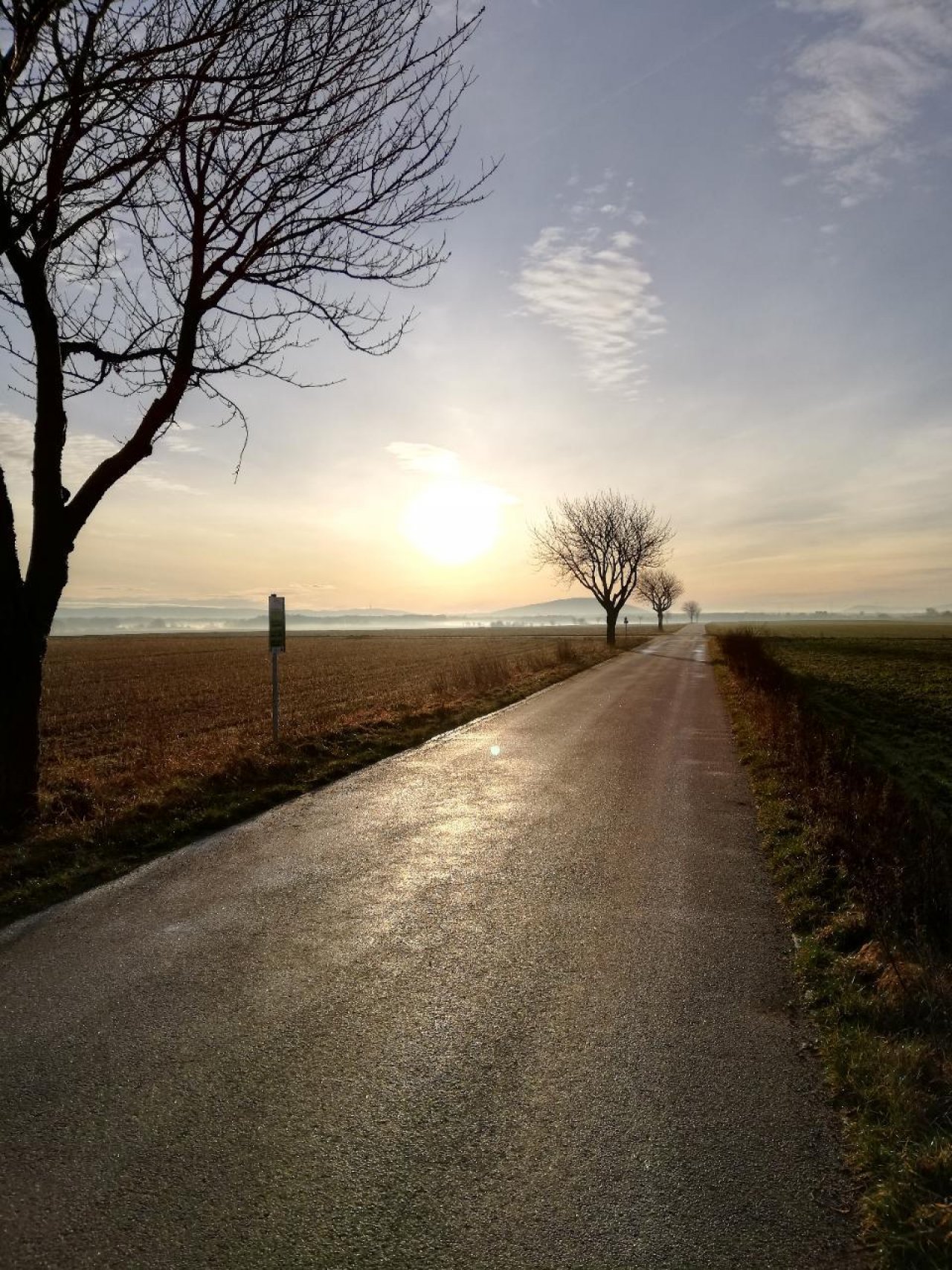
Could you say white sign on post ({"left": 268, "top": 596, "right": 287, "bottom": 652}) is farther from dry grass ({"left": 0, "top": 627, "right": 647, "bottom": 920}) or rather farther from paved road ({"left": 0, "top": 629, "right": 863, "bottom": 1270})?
paved road ({"left": 0, "top": 629, "right": 863, "bottom": 1270})

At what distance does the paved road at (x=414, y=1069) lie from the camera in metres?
2.69

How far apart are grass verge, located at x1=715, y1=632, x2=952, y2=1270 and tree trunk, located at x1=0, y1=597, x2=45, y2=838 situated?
24.4 ft

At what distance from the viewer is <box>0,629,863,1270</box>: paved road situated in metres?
2.69

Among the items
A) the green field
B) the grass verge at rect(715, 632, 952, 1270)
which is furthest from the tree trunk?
the green field

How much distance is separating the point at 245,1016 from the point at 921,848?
5.62m

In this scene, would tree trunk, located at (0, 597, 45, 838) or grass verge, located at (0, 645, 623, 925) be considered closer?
grass verge, located at (0, 645, 623, 925)

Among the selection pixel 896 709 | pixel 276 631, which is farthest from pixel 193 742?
pixel 896 709

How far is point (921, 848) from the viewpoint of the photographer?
6652mm

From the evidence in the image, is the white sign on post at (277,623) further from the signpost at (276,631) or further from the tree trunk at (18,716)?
the tree trunk at (18,716)

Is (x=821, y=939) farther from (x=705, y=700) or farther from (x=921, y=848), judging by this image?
(x=705, y=700)

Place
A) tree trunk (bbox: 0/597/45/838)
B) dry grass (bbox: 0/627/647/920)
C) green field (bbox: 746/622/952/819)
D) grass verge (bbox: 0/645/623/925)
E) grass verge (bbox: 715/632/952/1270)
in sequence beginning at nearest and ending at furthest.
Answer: grass verge (bbox: 715/632/952/1270), grass verge (bbox: 0/645/623/925), dry grass (bbox: 0/627/647/920), tree trunk (bbox: 0/597/45/838), green field (bbox: 746/622/952/819)

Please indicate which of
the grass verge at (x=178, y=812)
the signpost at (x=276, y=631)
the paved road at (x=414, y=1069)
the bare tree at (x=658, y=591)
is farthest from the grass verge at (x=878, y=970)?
the bare tree at (x=658, y=591)

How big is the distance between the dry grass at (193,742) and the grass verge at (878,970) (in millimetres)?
5542

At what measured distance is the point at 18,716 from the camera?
815 cm
